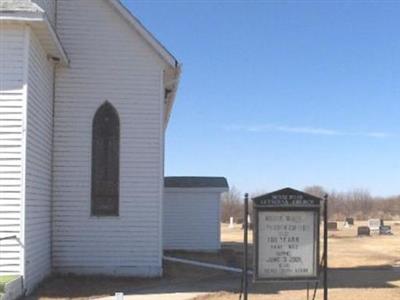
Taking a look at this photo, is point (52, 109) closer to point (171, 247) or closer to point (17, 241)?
point (17, 241)

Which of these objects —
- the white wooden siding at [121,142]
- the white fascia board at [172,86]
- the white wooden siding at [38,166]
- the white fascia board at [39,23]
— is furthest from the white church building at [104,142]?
the white fascia board at [39,23]

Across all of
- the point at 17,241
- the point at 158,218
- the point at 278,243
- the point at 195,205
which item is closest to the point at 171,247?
the point at 195,205

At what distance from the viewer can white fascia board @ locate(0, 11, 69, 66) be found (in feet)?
48.9

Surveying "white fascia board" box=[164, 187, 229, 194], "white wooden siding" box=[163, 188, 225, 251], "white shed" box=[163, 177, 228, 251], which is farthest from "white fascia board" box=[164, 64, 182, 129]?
"white wooden siding" box=[163, 188, 225, 251]

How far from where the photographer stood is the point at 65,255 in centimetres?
1908

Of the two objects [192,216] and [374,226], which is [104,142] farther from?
[374,226]

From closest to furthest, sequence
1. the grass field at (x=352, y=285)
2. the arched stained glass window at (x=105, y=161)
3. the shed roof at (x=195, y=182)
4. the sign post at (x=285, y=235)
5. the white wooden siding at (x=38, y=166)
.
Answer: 1. the sign post at (x=285, y=235)
2. the white wooden siding at (x=38, y=166)
3. the grass field at (x=352, y=285)
4. the arched stained glass window at (x=105, y=161)
5. the shed roof at (x=195, y=182)

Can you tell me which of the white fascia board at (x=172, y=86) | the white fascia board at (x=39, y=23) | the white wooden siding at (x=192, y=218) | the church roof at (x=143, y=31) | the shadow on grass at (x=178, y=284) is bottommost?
the shadow on grass at (x=178, y=284)

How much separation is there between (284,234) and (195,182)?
20242mm

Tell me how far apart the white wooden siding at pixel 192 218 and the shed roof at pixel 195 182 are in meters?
0.35

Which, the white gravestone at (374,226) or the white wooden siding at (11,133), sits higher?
the white wooden siding at (11,133)

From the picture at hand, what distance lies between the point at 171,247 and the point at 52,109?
41.7ft

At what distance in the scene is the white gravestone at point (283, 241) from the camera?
11.1 metres

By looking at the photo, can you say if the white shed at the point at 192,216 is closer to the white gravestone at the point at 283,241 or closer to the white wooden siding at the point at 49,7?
the white wooden siding at the point at 49,7
